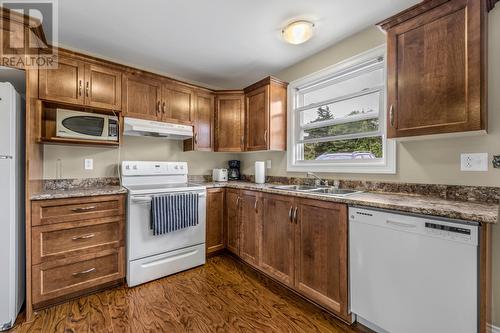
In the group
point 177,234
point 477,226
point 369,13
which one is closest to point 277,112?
point 369,13

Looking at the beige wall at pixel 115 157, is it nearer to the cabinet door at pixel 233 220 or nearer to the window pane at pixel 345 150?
the cabinet door at pixel 233 220

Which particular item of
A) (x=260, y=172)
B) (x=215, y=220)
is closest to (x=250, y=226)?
(x=215, y=220)

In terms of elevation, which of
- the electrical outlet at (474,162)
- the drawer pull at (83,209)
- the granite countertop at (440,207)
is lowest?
the drawer pull at (83,209)

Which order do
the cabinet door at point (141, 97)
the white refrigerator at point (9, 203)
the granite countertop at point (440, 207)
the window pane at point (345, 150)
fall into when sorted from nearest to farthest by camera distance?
1. the granite countertop at point (440, 207)
2. the white refrigerator at point (9, 203)
3. the window pane at point (345, 150)
4. the cabinet door at point (141, 97)

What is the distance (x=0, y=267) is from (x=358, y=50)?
11.5 feet

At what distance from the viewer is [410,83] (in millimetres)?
1595

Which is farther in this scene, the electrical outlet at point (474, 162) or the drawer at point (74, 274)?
the drawer at point (74, 274)

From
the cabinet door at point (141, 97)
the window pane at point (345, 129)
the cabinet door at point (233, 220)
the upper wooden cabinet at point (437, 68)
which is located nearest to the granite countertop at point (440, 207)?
the upper wooden cabinet at point (437, 68)

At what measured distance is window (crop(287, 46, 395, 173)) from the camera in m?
2.15

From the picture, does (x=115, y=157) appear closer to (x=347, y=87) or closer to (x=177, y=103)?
(x=177, y=103)

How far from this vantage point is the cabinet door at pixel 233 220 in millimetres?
2770

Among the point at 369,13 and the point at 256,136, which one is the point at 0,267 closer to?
the point at 256,136

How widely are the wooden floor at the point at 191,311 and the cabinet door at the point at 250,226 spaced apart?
0.92 feet

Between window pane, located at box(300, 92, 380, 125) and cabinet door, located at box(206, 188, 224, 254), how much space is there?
1478mm
